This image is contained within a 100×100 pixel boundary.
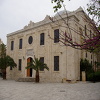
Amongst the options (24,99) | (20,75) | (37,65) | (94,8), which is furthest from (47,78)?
(94,8)

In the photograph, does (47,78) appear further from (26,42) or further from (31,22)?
(31,22)

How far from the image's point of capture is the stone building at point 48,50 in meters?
15.6

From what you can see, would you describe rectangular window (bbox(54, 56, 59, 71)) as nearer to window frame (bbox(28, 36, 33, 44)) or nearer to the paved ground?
the paved ground

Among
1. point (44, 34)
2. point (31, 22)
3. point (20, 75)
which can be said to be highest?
point (31, 22)

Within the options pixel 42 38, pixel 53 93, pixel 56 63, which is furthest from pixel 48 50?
pixel 53 93

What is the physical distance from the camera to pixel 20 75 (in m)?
21.6

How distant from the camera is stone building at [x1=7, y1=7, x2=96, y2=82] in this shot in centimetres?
1562

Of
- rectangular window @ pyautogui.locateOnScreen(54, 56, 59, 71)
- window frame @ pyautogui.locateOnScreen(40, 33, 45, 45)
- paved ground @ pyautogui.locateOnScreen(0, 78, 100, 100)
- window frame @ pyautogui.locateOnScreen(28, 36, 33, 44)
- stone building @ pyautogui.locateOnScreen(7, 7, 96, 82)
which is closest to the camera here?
paved ground @ pyautogui.locateOnScreen(0, 78, 100, 100)

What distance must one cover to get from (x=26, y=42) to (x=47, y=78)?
7.74 meters

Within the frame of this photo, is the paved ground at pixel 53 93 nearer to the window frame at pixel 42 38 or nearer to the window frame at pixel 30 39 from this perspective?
the window frame at pixel 42 38

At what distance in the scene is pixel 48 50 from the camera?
58.7 ft

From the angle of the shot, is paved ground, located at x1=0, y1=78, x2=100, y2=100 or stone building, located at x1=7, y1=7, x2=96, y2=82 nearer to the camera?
paved ground, located at x1=0, y1=78, x2=100, y2=100

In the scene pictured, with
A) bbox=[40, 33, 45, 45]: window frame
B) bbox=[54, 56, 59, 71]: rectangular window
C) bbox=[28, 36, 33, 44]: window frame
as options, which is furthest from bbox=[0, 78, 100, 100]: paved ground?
bbox=[28, 36, 33, 44]: window frame

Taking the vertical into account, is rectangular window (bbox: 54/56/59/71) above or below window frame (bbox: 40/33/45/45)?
below
